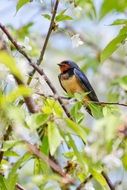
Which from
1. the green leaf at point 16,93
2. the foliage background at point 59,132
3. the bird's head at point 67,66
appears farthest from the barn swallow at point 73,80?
the green leaf at point 16,93

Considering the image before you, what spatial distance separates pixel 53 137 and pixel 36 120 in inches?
2.3

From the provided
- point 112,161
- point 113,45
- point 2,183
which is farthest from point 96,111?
point 112,161

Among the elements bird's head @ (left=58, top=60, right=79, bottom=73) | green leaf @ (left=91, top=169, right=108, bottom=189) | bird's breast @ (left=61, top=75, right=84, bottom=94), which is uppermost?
green leaf @ (left=91, top=169, right=108, bottom=189)

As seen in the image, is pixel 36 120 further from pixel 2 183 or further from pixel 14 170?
pixel 2 183

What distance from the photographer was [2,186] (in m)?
1.84

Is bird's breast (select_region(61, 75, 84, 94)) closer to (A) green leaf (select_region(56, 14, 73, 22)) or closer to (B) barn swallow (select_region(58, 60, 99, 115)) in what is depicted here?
(B) barn swallow (select_region(58, 60, 99, 115))

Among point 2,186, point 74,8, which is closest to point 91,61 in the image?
point 74,8

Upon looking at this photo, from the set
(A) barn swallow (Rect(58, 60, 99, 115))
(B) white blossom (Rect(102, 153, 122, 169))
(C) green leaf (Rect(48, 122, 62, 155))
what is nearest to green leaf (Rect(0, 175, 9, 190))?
(C) green leaf (Rect(48, 122, 62, 155))

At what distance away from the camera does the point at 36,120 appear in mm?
1485

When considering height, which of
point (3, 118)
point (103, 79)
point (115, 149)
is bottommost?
point (103, 79)

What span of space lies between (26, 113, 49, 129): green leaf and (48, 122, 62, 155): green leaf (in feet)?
0.06

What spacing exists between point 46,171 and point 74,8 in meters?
0.68

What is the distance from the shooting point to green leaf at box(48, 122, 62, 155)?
4.72ft

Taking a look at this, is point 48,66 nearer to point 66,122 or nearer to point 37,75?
point 37,75
